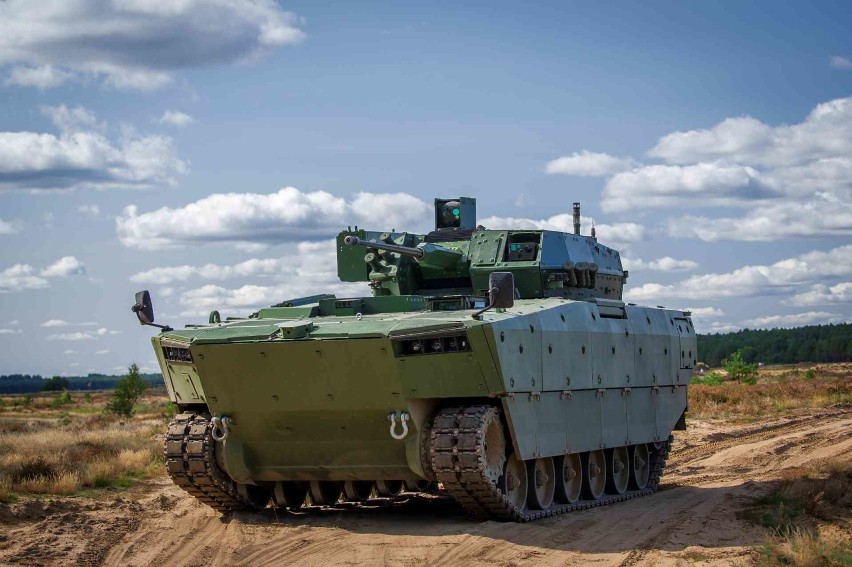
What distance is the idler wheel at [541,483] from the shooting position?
1591 centimetres

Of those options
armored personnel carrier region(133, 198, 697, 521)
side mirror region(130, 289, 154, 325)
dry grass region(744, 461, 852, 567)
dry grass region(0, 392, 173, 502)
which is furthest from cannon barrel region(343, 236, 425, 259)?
dry grass region(0, 392, 173, 502)

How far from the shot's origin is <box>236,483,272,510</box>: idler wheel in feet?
52.7

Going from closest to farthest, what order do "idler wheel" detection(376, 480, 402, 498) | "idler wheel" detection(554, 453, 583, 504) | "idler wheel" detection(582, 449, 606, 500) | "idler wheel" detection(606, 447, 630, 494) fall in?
"idler wheel" detection(376, 480, 402, 498) → "idler wheel" detection(554, 453, 583, 504) → "idler wheel" detection(582, 449, 606, 500) → "idler wheel" detection(606, 447, 630, 494)

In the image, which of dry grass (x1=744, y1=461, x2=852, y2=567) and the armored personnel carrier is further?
the armored personnel carrier

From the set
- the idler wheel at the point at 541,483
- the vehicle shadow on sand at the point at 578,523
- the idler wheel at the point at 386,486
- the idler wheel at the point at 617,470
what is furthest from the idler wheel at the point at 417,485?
the idler wheel at the point at 617,470

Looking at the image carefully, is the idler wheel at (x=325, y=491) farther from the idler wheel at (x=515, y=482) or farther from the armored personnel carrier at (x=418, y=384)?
the idler wheel at (x=515, y=482)

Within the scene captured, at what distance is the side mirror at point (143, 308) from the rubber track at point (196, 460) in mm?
1350

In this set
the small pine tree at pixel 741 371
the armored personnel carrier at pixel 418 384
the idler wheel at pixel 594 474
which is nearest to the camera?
the armored personnel carrier at pixel 418 384

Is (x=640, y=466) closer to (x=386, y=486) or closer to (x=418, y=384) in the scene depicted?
(x=386, y=486)

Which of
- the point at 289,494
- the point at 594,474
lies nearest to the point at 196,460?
the point at 289,494

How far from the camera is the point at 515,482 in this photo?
1541 centimetres

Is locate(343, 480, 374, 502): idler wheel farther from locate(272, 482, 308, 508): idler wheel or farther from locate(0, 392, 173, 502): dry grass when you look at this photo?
locate(0, 392, 173, 502): dry grass

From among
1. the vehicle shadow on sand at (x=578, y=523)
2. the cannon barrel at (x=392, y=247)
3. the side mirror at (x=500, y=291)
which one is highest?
the cannon barrel at (x=392, y=247)

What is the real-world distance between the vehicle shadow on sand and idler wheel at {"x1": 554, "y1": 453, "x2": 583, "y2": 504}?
14.8 inches
